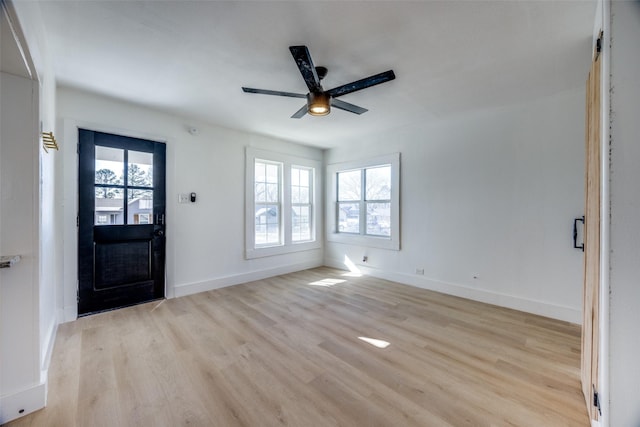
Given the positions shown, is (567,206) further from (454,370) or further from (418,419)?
(418,419)

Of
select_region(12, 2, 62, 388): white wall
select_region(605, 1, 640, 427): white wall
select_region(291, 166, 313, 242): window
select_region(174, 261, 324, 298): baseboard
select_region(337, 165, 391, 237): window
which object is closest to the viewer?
select_region(605, 1, 640, 427): white wall

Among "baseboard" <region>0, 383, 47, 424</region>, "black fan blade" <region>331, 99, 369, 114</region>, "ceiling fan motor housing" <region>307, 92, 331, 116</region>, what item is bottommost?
"baseboard" <region>0, 383, 47, 424</region>

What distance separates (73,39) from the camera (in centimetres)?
198

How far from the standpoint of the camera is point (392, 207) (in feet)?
14.2

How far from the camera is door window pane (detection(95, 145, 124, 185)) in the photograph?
120 inches

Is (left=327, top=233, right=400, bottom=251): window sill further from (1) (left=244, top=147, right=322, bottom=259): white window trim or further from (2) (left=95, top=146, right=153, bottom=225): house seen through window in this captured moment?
(2) (left=95, top=146, right=153, bottom=225): house seen through window

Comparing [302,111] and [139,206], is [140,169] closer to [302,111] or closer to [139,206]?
[139,206]

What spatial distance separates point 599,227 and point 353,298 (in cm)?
263

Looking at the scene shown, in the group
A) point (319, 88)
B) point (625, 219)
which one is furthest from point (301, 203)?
point (625, 219)

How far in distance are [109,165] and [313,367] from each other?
10.6 feet

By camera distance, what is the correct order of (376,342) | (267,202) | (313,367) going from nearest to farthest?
(313,367) → (376,342) → (267,202)

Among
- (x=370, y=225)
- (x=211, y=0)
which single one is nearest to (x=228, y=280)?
(x=370, y=225)

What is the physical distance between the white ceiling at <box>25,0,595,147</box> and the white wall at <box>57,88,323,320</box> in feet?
0.94

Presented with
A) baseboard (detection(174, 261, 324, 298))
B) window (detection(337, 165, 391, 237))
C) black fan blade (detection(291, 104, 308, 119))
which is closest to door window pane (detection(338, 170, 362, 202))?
window (detection(337, 165, 391, 237))
